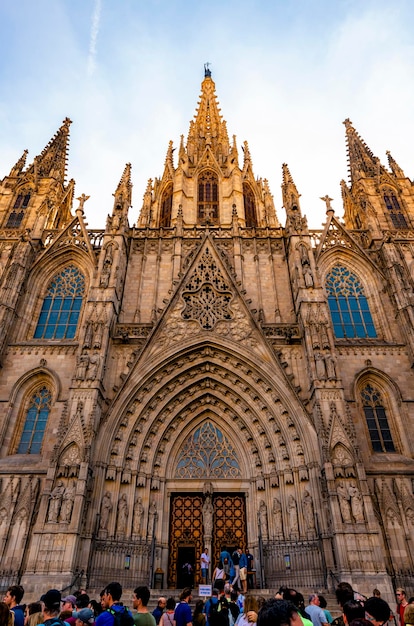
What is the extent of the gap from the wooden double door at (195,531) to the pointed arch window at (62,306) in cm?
866

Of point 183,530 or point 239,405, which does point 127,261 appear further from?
point 183,530

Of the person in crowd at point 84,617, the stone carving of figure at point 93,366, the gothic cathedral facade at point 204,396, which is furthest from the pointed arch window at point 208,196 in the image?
the person in crowd at point 84,617

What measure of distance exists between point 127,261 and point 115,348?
5.32 m

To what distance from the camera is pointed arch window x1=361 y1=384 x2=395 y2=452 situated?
15.7 m

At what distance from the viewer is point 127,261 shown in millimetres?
20781

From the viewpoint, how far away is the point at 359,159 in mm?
26969

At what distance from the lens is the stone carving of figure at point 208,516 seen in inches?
587

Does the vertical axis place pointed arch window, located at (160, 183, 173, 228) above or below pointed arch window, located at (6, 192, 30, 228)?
above

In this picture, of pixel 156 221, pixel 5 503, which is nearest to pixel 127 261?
pixel 156 221

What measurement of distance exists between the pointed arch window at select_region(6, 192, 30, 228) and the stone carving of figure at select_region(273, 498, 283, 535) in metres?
18.3

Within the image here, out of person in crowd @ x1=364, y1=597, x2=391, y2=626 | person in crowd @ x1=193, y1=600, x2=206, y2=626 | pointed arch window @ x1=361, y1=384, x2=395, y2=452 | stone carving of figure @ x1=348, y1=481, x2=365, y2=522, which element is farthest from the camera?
pointed arch window @ x1=361, y1=384, x2=395, y2=452

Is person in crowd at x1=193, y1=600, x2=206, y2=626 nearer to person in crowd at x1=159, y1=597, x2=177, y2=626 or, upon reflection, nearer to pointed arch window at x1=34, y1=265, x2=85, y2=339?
person in crowd at x1=159, y1=597, x2=177, y2=626

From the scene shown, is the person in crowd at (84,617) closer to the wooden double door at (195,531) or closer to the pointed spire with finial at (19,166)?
the wooden double door at (195,531)

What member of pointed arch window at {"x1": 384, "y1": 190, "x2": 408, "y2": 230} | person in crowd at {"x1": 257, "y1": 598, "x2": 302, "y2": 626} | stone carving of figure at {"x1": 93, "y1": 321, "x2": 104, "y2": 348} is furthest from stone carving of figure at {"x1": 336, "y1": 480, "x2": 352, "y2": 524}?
pointed arch window at {"x1": 384, "y1": 190, "x2": 408, "y2": 230}
